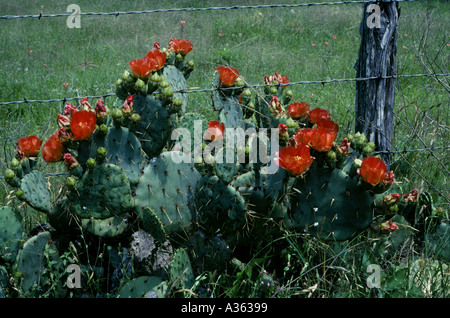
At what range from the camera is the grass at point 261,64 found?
2.18 metres

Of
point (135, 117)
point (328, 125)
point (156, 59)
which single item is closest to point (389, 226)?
point (328, 125)

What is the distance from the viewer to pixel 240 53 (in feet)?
21.1

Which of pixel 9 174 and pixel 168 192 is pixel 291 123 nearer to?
pixel 168 192

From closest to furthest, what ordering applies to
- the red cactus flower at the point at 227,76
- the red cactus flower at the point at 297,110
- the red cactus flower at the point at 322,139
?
the red cactus flower at the point at 322,139
the red cactus flower at the point at 297,110
the red cactus flower at the point at 227,76

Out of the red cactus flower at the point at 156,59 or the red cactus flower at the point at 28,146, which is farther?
the red cactus flower at the point at 156,59

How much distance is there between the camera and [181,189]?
6.97ft

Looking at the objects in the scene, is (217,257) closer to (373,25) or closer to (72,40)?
(373,25)

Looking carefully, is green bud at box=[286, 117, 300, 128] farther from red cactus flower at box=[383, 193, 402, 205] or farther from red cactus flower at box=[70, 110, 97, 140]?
red cactus flower at box=[70, 110, 97, 140]

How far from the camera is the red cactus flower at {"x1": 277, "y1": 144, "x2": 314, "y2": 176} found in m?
1.89

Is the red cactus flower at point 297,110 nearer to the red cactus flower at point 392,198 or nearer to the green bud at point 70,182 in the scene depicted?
the red cactus flower at point 392,198

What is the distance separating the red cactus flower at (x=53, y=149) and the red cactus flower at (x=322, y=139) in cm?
99

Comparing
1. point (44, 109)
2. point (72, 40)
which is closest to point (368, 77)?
point (44, 109)

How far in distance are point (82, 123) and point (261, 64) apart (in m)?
4.16

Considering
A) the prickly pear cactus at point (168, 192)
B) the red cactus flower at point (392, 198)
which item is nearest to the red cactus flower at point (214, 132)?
the prickly pear cactus at point (168, 192)
